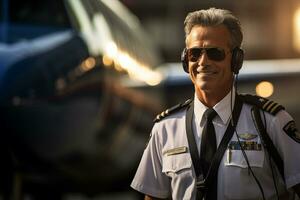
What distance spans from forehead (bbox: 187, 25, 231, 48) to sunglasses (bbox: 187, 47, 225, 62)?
1 cm

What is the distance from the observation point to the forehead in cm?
200

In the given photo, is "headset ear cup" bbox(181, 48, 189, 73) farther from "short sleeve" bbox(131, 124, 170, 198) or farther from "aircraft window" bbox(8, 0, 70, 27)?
"aircraft window" bbox(8, 0, 70, 27)

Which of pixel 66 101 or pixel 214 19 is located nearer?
pixel 214 19

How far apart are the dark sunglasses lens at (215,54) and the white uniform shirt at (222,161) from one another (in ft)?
0.39

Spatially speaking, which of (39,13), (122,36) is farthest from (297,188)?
(122,36)

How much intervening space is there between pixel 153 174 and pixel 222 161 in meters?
0.26

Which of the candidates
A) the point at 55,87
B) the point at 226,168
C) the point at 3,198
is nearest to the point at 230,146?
the point at 226,168

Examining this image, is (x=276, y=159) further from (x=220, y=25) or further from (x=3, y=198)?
(x=3, y=198)

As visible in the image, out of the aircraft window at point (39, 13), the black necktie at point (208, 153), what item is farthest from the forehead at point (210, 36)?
the aircraft window at point (39, 13)

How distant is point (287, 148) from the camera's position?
6.46 ft

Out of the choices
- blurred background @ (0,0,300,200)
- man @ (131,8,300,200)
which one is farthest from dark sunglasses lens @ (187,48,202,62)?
blurred background @ (0,0,300,200)

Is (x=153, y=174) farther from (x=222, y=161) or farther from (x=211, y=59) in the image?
(x=211, y=59)

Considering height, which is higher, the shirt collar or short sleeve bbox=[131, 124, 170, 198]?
the shirt collar

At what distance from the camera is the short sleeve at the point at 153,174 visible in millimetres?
2119
